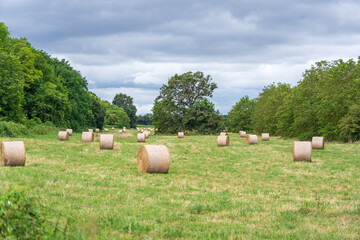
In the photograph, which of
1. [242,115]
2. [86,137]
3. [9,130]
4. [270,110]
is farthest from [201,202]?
[242,115]

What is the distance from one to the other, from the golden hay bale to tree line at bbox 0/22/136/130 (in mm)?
34496

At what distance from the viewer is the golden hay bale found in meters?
16.5

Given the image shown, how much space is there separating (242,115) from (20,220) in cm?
10429

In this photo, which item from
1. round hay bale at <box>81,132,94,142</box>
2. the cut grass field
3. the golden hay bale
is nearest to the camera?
the cut grass field

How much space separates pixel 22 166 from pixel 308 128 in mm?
43524

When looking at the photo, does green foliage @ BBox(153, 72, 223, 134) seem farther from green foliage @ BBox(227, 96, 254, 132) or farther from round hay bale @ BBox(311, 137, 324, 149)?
round hay bale @ BBox(311, 137, 324, 149)

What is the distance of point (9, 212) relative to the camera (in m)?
5.64

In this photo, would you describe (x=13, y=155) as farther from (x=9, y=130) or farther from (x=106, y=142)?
(x=9, y=130)

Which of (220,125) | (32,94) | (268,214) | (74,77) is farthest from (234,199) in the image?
(74,77)

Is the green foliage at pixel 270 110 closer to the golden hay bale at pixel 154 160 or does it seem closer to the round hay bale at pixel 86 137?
the round hay bale at pixel 86 137

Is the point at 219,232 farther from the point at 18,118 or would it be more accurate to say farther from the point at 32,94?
the point at 32,94

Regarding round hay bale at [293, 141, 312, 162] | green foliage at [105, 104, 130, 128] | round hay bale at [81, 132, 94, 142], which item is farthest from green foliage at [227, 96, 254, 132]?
round hay bale at [293, 141, 312, 162]

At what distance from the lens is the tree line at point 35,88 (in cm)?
4712

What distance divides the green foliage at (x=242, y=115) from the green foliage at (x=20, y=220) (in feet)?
329
